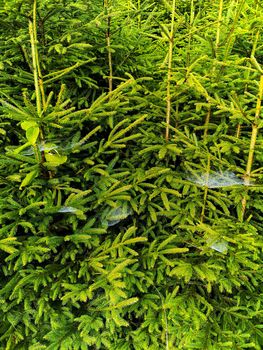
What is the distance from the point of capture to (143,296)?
5.70 ft

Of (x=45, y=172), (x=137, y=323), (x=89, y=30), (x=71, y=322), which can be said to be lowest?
(x=137, y=323)

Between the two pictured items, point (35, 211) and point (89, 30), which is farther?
point (89, 30)

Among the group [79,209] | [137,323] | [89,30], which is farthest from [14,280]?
[89,30]

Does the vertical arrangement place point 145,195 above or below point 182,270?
above

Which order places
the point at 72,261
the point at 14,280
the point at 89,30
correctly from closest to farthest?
the point at 14,280, the point at 72,261, the point at 89,30

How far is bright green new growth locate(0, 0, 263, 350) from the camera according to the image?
1.58 m

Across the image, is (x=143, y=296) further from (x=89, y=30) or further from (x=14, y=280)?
(x=89, y=30)

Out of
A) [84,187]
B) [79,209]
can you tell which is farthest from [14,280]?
[84,187]

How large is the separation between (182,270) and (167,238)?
17 centimetres

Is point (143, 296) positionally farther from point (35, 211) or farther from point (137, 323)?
point (35, 211)

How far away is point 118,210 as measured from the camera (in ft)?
5.69

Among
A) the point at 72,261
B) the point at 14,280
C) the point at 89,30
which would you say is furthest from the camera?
the point at 89,30

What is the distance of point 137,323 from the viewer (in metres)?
1.80

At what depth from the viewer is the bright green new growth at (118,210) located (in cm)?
158
